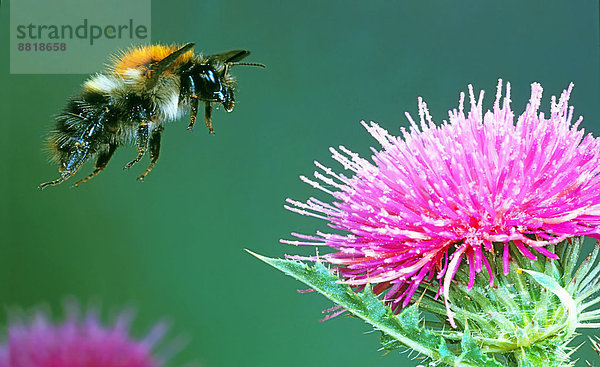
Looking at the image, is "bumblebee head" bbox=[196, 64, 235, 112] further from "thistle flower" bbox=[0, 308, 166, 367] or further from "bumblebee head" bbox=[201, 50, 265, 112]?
"thistle flower" bbox=[0, 308, 166, 367]

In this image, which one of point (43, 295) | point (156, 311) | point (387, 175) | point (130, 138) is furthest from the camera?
point (156, 311)

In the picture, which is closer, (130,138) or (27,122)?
(130,138)

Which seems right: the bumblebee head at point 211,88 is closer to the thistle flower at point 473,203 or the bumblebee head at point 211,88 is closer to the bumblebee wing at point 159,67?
the bumblebee wing at point 159,67

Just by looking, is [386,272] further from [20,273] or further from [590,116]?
[590,116]

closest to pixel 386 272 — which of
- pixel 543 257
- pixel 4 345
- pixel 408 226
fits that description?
pixel 408 226

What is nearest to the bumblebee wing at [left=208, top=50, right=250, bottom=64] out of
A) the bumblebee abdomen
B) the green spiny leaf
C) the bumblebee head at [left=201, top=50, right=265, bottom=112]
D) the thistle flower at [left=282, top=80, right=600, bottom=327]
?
the bumblebee head at [left=201, top=50, right=265, bottom=112]
